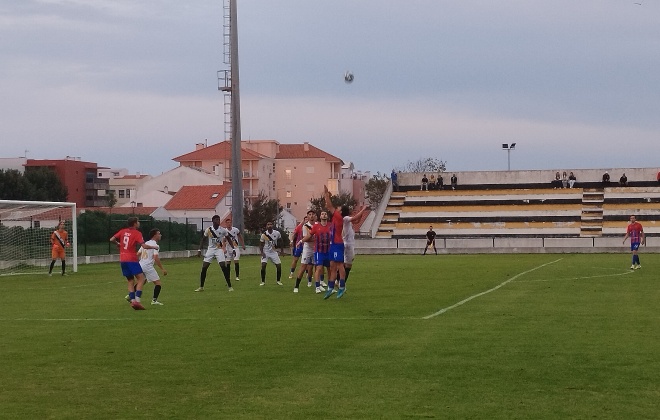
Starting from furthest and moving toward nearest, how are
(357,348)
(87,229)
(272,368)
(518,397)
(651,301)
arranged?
(87,229), (651,301), (357,348), (272,368), (518,397)

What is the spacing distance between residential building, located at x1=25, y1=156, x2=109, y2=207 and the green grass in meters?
112

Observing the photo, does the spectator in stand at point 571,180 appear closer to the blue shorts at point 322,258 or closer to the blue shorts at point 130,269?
the blue shorts at point 322,258

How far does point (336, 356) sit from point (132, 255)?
911 cm

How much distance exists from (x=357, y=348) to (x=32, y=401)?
5057 mm

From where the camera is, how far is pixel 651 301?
2164 cm

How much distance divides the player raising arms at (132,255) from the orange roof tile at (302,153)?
123 metres

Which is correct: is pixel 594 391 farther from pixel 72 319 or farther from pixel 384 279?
pixel 384 279

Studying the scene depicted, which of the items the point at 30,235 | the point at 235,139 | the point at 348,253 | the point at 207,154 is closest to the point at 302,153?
the point at 207,154

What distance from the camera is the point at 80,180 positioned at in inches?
5482

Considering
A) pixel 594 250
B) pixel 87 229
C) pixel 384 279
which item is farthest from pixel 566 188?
pixel 384 279

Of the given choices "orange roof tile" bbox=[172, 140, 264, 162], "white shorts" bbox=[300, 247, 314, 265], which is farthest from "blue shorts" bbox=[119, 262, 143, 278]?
"orange roof tile" bbox=[172, 140, 264, 162]

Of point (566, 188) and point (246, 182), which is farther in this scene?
point (246, 182)

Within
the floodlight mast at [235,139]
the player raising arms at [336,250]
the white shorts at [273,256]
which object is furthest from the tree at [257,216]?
the player raising arms at [336,250]

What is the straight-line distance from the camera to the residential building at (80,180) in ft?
434
